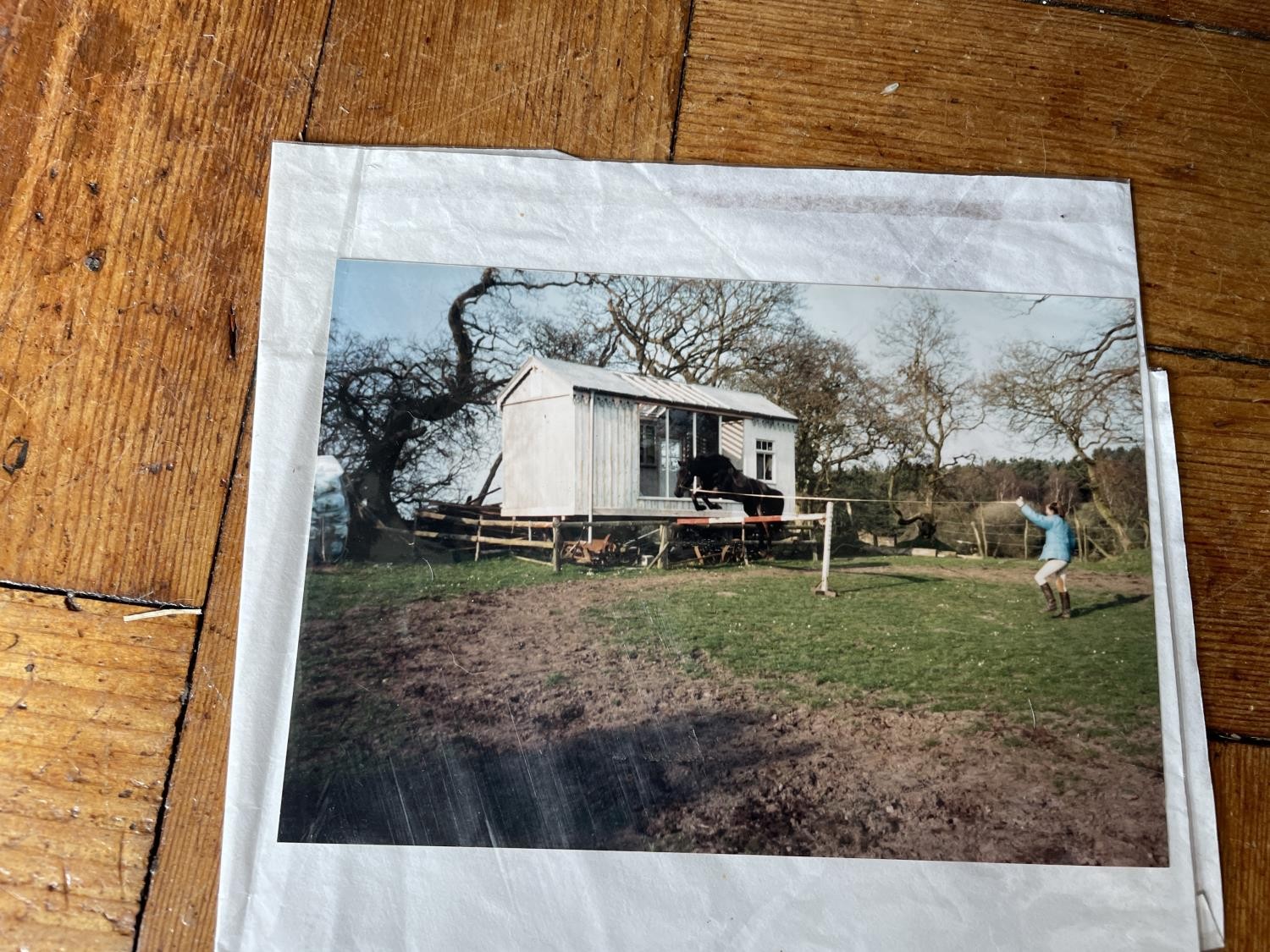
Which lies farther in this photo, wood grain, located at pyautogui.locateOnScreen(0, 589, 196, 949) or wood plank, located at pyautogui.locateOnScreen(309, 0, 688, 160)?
wood plank, located at pyautogui.locateOnScreen(309, 0, 688, 160)

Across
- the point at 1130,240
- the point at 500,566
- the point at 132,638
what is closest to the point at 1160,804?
the point at 1130,240

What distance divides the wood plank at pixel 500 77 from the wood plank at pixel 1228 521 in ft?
2.14

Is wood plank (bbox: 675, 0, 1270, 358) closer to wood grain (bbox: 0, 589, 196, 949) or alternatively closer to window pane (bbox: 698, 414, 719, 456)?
window pane (bbox: 698, 414, 719, 456)

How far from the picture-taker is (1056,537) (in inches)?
31.7

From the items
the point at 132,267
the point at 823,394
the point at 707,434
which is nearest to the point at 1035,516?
the point at 823,394

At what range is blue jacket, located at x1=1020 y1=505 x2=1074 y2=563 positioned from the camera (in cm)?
80

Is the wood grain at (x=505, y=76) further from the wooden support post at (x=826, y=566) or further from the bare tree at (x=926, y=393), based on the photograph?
the wooden support post at (x=826, y=566)

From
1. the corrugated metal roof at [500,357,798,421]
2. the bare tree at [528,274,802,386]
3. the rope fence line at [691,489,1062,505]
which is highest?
the bare tree at [528,274,802,386]

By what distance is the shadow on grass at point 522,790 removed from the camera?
75cm

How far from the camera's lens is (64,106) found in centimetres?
83

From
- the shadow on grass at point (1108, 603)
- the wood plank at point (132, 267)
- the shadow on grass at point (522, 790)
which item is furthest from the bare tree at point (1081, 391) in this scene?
the wood plank at point (132, 267)

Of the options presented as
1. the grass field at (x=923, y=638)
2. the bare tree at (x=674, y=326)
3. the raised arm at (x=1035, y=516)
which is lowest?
the grass field at (x=923, y=638)

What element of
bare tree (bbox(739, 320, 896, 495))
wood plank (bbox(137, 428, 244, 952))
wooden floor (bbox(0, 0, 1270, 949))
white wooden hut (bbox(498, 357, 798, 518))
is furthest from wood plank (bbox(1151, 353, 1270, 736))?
wood plank (bbox(137, 428, 244, 952))

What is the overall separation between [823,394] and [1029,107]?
16.0 inches
